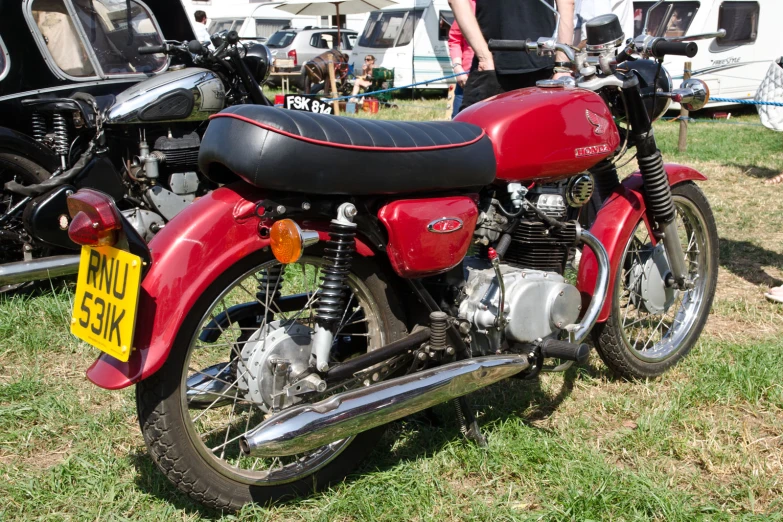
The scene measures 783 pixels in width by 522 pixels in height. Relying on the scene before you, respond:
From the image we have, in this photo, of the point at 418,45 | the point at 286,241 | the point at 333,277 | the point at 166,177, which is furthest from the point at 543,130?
the point at 418,45

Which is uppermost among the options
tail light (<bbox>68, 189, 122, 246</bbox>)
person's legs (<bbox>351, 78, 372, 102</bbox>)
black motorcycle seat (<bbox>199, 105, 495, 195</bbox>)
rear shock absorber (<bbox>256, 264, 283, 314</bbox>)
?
black motorcycle seat (<bbox>199, 105, 495, 195</bbox>)

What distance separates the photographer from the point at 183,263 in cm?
205

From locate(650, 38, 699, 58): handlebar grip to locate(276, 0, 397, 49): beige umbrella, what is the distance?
→ 17.2 m

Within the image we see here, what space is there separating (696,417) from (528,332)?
856mm

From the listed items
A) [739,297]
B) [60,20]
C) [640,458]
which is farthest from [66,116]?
[739,297]

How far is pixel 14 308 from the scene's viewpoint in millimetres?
4102

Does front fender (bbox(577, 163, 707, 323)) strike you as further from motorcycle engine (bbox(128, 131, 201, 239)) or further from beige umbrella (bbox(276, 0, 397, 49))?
beige umbrella (bbox(276, 0, 397, 49))

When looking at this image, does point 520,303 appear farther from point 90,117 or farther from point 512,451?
point 90,117

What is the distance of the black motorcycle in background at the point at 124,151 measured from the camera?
4.34m

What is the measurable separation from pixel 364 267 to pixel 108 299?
751 mm

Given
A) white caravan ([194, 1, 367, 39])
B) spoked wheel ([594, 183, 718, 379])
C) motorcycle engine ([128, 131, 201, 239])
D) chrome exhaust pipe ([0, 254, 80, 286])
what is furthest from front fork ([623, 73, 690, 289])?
white caravan ([194, 1, 367, 39])

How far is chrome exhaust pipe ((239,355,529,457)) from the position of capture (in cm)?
207

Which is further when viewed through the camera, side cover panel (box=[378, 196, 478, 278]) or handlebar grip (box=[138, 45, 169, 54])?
handlebar grip (box=[138, 45, 169, 54])

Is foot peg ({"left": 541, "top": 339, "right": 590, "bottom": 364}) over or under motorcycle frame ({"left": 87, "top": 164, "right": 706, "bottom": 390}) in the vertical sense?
under
